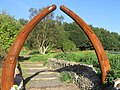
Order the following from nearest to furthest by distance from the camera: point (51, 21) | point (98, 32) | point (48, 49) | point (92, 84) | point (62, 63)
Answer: point (92, 84) → point (62, 63) → point (51, 21) → point (48, 49) → point (98, 32)

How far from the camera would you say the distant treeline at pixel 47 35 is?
1967cm

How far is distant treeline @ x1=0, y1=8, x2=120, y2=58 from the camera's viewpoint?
19672mm

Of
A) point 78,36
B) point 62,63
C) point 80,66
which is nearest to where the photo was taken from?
point 80,66

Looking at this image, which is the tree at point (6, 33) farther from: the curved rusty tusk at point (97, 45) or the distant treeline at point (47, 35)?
the curved rusty tusk at point (97, 45)

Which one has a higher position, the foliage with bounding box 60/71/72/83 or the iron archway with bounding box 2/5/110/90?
the iron archway with bounding box 2/5/110/90

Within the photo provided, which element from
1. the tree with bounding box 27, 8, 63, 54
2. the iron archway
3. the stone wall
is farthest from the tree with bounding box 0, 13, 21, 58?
the tree with bounding box 27, 8, 63, 54

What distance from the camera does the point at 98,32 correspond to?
64.1 metres

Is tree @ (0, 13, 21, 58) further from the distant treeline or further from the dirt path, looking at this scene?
the dirt path

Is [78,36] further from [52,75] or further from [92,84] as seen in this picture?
[92,84]

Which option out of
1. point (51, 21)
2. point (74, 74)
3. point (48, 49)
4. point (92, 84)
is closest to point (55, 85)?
point (74, 74)

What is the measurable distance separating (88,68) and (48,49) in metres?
26.8

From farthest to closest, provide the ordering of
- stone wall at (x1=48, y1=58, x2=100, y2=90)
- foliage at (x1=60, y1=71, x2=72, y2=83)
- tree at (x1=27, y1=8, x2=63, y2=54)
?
tree at (x1=27, y1=8, x2=63, y2=54) → foliage at (x1=60, y1=71, x2=72, y2=83) → stone wall at (x1=48, y1=58, x2=100, y2=90)

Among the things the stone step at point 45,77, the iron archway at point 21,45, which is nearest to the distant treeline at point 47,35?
the stone step at point 45,77

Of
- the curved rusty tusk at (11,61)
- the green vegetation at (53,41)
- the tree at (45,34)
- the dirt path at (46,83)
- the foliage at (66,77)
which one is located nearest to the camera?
the curved rusty tusk at (11,61)
